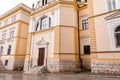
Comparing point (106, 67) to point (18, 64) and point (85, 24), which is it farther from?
point (18, 64)

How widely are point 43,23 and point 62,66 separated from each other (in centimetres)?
780

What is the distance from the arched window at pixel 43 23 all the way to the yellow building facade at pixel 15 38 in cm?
491

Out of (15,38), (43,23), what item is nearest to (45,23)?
(43,23)

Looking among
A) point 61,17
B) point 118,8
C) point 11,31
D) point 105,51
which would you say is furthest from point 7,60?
point 118,8

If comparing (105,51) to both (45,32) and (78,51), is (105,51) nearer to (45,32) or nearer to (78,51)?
(78,51)

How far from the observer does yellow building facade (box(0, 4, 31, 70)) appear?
66.9ft

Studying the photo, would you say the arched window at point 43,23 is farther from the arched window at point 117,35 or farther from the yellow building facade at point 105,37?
the arched window at point 117,35

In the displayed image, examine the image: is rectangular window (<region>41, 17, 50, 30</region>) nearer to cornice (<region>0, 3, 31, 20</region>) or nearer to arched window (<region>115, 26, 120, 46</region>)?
cornice (<region>0, 3, 31, 20</region>)

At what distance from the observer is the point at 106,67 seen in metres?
10.2

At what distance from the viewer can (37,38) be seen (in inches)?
687

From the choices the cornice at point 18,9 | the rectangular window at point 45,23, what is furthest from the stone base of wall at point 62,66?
the cornice at point 18,9

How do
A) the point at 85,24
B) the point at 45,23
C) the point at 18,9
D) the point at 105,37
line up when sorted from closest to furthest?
the point at 105,37 → the point at 85,24 → the point at 45,23 → the point at 18,9

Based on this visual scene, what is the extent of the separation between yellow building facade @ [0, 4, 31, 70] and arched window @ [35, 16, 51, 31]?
4.91 metres

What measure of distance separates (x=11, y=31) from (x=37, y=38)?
27.6 ft
